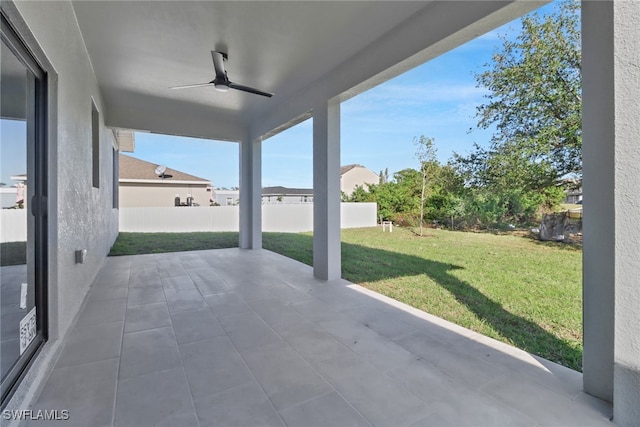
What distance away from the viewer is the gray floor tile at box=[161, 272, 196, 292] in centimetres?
364

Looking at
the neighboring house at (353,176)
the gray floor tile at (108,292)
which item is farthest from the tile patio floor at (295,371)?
the neighboring house at (353,176)

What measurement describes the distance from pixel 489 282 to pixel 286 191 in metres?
22.4

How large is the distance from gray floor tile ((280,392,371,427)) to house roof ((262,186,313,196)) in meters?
23.0

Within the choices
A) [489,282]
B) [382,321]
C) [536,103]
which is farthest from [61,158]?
[536,103]

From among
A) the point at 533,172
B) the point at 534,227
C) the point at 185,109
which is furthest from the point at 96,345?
the point at 534,227

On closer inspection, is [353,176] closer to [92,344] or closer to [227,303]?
[227,303]

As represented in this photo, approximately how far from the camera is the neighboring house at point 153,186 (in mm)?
14922

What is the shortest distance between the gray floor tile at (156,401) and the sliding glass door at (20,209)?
0.52 m

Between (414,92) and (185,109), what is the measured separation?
698 centimetres

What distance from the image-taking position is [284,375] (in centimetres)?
178

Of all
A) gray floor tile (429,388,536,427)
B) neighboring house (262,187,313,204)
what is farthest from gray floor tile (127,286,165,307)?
neighboring house (262,187,313,204)

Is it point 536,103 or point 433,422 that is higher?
point 536,103

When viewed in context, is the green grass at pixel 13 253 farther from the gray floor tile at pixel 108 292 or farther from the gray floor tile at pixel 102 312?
the gray floor tile at pixel 108 292

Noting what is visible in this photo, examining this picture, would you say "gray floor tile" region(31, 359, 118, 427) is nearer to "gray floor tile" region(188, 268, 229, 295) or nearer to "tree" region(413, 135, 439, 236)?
"gray floor tile" region(188, 268, 229, 295)
